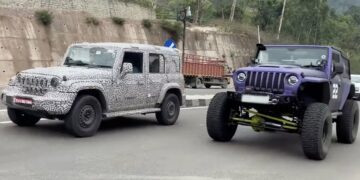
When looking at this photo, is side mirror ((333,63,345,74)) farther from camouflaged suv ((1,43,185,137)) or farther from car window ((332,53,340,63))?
camouflaged suv ((1,43,185,137))

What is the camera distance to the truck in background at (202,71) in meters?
35.0

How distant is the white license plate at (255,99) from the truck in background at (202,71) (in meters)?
25.2

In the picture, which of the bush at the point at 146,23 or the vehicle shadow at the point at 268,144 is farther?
the bush at the point at 146,23

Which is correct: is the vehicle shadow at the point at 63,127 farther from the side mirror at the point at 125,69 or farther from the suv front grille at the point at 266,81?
the suv front grille at the point at 266,81

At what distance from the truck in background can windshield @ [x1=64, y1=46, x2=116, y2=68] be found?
76.8 ft

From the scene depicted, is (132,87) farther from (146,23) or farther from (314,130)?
(146,23)

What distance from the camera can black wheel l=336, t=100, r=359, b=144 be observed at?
34.8 feet

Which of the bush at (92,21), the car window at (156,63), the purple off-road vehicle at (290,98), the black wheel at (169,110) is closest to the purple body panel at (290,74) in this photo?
the purple off-road vehicle at (290,98)

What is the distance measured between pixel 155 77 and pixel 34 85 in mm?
3129

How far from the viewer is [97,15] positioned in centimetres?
3550

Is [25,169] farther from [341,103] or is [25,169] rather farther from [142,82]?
[341,103]

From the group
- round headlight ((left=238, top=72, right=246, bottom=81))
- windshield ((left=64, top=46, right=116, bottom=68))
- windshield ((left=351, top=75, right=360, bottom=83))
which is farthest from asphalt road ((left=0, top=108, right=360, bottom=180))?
windshield ((left=351, top=75, right=360, bottom=83))

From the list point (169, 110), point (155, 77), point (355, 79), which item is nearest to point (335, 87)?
point (155, 77)

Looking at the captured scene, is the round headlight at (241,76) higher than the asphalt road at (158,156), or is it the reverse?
the round headlight at (241,76)
